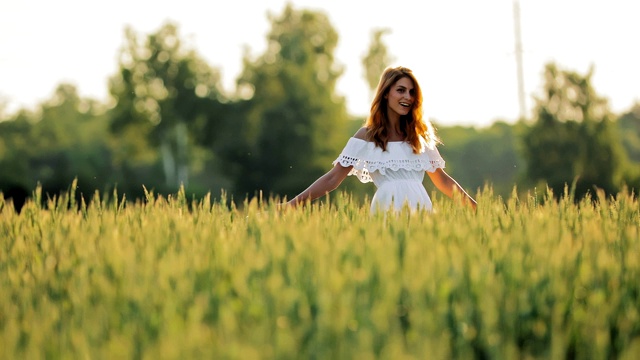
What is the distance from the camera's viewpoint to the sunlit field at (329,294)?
122 inches

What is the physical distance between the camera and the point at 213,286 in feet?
12.3

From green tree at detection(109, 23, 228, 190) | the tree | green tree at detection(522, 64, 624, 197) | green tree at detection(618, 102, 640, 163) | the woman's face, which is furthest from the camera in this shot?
green tree at detection(618, 102, 640, 163)

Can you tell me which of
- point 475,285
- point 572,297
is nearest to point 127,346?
point 475,285

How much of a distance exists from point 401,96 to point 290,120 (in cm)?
3745

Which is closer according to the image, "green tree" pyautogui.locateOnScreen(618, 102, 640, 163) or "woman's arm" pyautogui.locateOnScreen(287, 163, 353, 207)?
"woman's arm" pyautogui.locateOnScreen(287, 163, 353, 207)

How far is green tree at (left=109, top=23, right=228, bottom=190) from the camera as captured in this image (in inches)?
1981

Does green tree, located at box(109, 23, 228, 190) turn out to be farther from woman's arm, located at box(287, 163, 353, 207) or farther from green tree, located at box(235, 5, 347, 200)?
woman's arm, located at box(287, 163, 353, 207)

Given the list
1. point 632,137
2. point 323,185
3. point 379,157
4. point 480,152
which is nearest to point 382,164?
point 379,157

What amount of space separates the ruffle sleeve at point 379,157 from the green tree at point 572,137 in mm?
33295

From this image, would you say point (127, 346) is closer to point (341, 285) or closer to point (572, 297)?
point (341, 285)

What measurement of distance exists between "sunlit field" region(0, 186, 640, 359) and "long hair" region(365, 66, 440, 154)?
184cm

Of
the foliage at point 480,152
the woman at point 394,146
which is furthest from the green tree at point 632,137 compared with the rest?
the woman at point 394,146

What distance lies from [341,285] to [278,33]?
4433cm

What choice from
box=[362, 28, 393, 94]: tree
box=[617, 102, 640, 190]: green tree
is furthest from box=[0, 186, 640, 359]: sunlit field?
box=[362, 28, 393, 94]: tree
